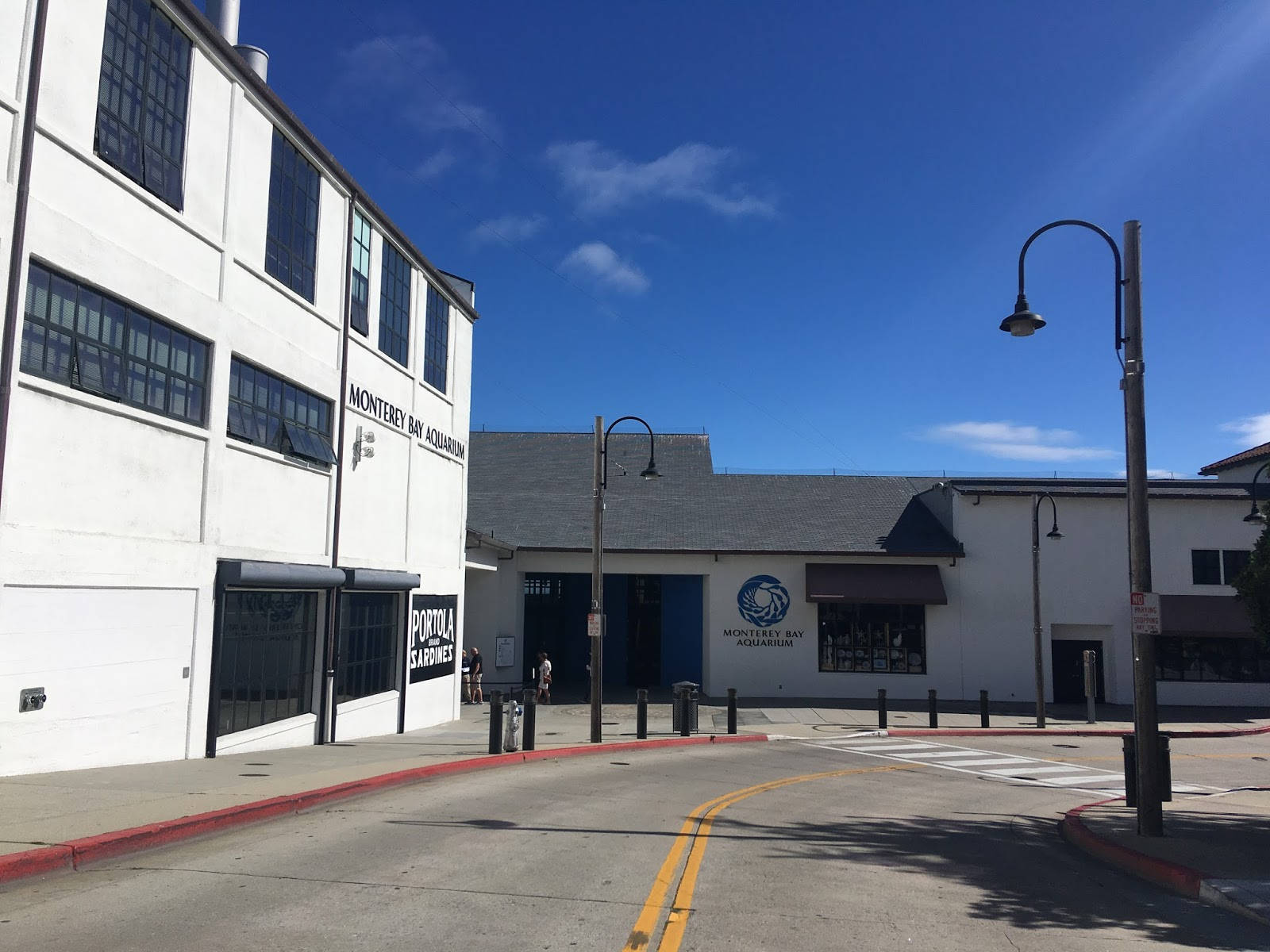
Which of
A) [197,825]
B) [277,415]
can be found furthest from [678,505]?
[197,825]

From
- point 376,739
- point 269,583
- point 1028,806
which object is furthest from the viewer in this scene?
point 376,739

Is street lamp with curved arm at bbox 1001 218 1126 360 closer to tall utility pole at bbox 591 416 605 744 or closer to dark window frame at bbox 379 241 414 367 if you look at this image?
tall utility pole at bbox 591 416 605 744

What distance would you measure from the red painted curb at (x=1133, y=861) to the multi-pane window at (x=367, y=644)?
12.7 m

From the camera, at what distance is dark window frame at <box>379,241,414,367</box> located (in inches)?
810

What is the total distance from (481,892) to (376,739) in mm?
12143

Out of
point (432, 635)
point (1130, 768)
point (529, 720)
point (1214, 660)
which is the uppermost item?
point (432, 635)

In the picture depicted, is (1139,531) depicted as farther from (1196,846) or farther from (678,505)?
(678,505)

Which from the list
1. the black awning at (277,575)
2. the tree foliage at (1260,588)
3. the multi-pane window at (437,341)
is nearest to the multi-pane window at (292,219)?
the black awning at (277,575)

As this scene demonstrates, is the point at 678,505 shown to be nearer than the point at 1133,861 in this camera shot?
No

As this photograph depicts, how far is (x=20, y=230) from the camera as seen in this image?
10305 mm

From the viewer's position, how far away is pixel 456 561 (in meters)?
25.1

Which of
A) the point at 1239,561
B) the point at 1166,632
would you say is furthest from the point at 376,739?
the point at 1239,561

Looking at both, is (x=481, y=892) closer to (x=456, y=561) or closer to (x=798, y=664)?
(x=456, y=561)

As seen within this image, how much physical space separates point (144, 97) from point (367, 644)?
36.2 feet
